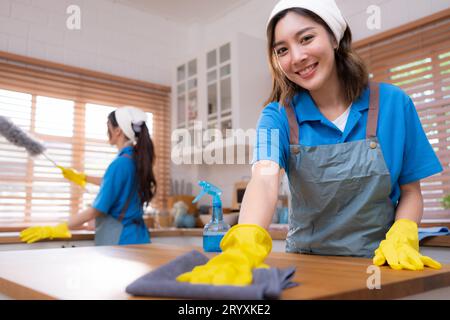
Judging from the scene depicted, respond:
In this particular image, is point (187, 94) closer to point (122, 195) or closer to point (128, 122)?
point (128, 122)

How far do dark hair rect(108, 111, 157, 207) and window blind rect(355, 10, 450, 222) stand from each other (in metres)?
1.44

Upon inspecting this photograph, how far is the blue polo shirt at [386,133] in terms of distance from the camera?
112 cm

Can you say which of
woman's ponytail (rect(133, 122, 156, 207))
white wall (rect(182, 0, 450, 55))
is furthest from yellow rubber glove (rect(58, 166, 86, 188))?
white wall (rect(182, 0, 450, 55))

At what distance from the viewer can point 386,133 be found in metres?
1.13

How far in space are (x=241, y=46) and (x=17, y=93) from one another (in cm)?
163

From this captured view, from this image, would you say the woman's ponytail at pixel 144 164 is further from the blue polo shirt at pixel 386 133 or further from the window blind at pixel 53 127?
the blue polo shirt at pixel 386 133

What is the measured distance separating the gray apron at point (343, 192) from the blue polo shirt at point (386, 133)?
2 cm

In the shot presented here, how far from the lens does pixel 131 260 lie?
3.32ft

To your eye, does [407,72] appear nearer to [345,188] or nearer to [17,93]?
[345,188]

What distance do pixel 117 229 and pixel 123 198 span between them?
17cm

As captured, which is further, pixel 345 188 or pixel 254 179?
pixel 345 188

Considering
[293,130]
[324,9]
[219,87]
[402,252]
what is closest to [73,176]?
[219,87]
